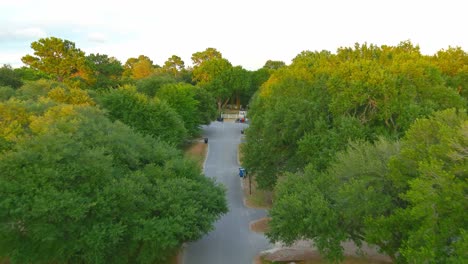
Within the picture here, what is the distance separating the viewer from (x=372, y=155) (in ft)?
49.1

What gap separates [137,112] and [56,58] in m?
14.9

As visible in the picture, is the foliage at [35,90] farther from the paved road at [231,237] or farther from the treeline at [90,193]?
the paved road at [231,237]

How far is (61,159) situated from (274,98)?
17120 mm

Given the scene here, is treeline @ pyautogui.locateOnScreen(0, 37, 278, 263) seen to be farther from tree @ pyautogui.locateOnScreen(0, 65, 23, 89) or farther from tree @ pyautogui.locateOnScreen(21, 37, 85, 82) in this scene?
tree @ pyautogui.locateOnScreen(0, 65, 23, 89)

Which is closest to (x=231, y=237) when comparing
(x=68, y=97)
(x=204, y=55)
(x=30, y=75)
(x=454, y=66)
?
(x=68, y=97)

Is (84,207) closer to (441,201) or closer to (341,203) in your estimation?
(341,203)

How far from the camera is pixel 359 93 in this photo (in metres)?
20.6

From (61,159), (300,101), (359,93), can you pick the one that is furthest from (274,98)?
(61,159)

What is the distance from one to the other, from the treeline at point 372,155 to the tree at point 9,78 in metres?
30.4

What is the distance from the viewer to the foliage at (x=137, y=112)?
107ft

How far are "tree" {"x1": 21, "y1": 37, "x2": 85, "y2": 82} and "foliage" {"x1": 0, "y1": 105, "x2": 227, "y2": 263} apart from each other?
2610 cm

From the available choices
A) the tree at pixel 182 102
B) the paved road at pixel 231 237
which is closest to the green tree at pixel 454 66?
the paved road at pixel 231 237

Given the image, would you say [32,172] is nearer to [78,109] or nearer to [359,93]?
[78,109]

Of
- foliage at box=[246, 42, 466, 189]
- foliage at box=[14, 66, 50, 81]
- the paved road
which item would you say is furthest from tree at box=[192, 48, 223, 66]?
foliage at box=[246, 42, 466, 189]
